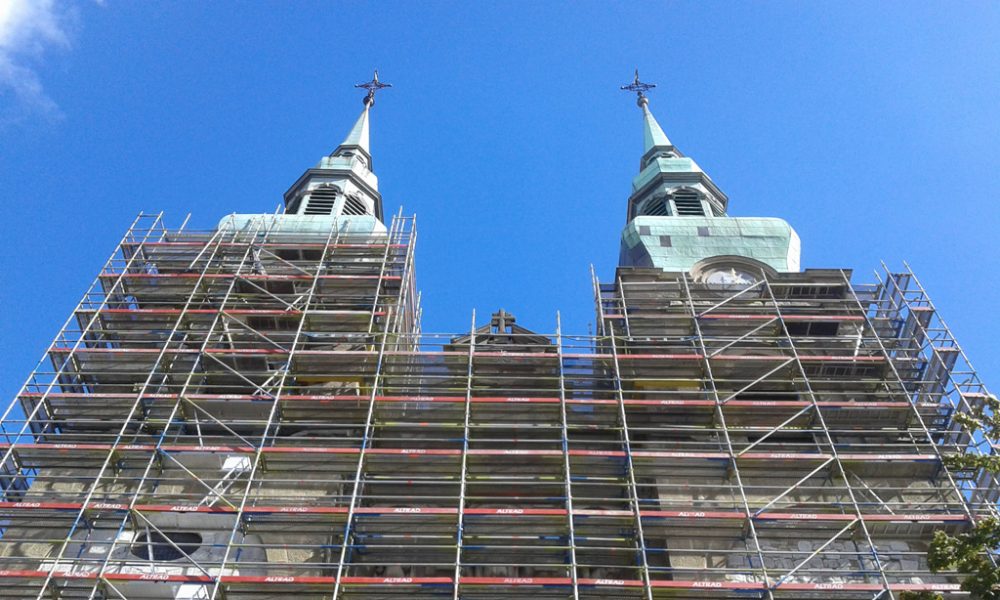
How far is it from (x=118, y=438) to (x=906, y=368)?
17954 millimetres

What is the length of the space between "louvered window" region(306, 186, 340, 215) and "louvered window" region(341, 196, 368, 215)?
514 millimetres

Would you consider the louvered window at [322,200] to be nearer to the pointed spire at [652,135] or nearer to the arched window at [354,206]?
the arched window at [354,206]

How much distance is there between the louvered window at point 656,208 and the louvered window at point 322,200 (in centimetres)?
1145

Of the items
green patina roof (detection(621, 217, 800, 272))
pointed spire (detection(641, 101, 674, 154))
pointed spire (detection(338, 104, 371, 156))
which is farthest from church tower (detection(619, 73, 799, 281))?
pointed spire (detection(338, 104, 371, 156))

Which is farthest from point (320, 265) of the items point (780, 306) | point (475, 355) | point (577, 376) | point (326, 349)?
point (780, 306)

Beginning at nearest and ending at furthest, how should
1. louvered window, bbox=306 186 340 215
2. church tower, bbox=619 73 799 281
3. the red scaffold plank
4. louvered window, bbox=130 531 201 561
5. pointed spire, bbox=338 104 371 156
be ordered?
the red scaffold plank < louvered window, bbox=130 531 201 561 < church tower, bbox=619 73 799 281 < louvered window, bbox=306 186 340 215 < pointed spire, bbox=338 104 371 156

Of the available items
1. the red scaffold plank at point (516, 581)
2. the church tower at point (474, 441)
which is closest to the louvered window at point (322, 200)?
the church tower at point (474, 441)

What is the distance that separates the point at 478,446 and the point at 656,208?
61.7ft

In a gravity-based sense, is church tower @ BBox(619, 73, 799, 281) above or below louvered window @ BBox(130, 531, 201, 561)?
above

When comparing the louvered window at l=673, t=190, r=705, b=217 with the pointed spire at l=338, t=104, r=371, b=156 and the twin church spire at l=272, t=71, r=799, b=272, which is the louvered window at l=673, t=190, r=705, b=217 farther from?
the pointed spire at l=338, t=104, r=371, b=156

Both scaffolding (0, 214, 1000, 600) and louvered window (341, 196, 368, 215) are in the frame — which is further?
louvered window (341, 196, 368, 215)

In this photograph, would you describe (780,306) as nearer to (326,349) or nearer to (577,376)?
(577,376)

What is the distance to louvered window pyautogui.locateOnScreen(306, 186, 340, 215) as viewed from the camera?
39188 mm

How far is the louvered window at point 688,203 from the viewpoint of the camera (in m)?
39.2
